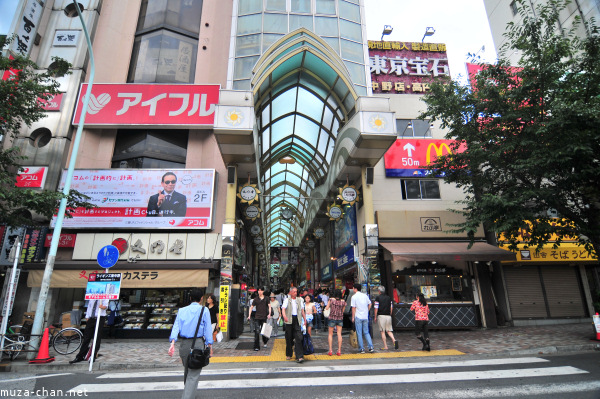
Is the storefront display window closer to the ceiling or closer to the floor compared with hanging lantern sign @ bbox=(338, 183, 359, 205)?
closer to the floor

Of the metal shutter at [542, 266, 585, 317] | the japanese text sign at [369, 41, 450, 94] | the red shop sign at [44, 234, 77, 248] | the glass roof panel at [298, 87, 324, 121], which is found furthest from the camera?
the japanese text sign at [369, 41, 450, 94]

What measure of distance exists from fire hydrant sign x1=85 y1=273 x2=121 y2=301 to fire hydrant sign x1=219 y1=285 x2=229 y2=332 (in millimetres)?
5191

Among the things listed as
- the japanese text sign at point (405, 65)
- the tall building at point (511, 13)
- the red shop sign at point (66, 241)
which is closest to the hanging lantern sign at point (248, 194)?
the red shop sign at point (66, 241)

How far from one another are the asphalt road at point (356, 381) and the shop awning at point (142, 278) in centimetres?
575

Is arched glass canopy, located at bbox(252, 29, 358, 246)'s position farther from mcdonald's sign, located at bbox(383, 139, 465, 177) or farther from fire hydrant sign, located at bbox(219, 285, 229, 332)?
fire hydrant sign, located at bbox(219, 285, 229, 332)

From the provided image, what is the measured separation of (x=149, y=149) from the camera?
1590 centimetres

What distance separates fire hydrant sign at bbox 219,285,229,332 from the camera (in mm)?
12586

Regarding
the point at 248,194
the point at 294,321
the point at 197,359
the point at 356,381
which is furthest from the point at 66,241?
the point at 356,381

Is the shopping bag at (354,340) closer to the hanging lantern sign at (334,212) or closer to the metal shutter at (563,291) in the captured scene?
the hanging lantern sign at (334,212)

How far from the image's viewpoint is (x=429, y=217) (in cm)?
1509

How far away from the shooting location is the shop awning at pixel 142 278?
12.9m

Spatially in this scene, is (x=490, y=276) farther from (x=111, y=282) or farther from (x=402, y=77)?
(x=111, y=282)

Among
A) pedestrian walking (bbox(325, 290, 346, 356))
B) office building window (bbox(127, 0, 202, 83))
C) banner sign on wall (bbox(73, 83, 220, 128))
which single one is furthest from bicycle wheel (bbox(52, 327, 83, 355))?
office building window (bbox(127, 0, 202, 83))

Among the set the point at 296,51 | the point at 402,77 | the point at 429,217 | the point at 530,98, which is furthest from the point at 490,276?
the point at 296,51
